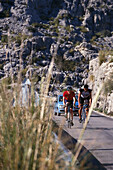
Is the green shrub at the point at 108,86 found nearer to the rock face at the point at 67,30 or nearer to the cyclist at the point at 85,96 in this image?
the cyclist at the point at 85,96

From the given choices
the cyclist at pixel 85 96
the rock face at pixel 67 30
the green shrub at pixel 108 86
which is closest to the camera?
the cyclist at pixel 85 96

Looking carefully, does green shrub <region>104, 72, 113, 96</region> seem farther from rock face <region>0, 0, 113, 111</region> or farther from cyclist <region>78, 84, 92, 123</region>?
rock face <region>0, 0, 113, 111</region>

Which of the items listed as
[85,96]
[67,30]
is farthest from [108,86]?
[67,30]

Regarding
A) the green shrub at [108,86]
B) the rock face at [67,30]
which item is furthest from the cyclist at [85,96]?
the rock face at [67,30]

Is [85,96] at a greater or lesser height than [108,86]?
greater

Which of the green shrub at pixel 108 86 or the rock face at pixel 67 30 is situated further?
the rock face at pixel 67 30

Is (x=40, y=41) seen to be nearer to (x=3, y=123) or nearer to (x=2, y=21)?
(x=2, y=21)

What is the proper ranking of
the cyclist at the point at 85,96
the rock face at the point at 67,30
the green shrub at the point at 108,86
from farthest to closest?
1. the rock face at the point at 67,30
2. the green shrub at the point at 108,86
3. the cyclist at the point at 85,96

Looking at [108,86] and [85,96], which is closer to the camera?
[85,96]

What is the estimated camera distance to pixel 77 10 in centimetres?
10394

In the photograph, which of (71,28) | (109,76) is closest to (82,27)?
(71,28)

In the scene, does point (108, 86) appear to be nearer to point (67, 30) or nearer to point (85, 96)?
point (85, 96)

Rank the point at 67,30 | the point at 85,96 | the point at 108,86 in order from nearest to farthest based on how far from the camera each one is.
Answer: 1. the point at 85,96
2. the point at 108,86
3. the point at 67,30

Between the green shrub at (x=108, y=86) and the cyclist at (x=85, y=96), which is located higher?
the cyclist at (x=85, y=96)
